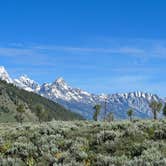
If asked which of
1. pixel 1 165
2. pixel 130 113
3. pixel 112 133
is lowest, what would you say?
pixel 1 165

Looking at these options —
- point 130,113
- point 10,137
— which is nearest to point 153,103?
point 130,113

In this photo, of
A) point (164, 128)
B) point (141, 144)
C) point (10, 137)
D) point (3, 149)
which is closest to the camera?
point (141, 144)

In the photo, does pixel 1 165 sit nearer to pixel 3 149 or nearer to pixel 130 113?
pixel 3 149

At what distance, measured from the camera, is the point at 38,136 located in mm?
20141

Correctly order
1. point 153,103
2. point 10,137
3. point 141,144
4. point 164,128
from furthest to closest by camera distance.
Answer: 1. point 153,103
2. point 10,137
3. point 164,128
4. point 141,144

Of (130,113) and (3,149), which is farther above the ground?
(130,113)

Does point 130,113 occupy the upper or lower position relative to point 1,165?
upper

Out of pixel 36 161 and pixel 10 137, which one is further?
pixel 10 137

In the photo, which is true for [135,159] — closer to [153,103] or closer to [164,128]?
[164,128]

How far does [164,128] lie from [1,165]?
8.18 meters

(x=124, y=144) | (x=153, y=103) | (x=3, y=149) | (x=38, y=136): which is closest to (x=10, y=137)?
(x=38, y=136)

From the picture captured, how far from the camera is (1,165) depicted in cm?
1480

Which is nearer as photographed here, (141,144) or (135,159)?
(135,159)

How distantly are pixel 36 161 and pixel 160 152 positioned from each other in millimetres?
4662
